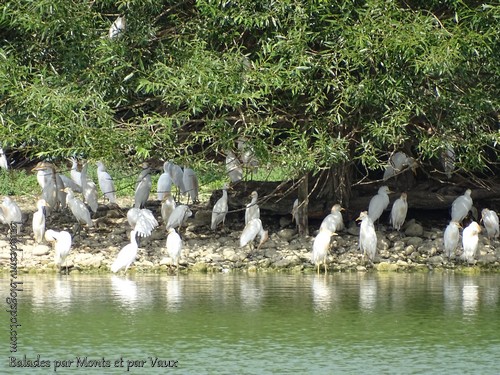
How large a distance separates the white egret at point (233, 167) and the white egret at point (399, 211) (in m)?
1.94

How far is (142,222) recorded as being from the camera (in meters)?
14.1

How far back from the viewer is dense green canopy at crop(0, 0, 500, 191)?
11.5m

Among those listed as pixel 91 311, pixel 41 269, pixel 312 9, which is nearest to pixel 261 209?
pixel 41 269

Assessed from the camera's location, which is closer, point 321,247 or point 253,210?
point 321,247

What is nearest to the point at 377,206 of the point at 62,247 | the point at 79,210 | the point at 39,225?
the point at 79,210

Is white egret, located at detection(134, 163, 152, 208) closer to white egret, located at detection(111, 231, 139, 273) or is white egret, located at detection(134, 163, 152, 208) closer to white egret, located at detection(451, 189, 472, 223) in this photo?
white egret, located at detection(111, 231, 139, 273)

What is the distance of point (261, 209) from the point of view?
15.2 m

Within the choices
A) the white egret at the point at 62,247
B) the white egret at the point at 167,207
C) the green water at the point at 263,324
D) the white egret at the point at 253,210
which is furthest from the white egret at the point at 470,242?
the white egret at the point at 62,247

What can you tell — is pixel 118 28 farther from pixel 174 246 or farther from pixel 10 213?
pixel 10 213

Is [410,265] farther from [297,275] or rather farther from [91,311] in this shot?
[91,311]

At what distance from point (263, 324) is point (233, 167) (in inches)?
214

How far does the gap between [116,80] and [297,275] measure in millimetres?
2863

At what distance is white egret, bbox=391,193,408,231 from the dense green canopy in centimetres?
153

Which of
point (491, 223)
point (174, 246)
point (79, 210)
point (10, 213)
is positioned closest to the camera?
point (174, 246)
